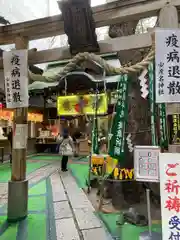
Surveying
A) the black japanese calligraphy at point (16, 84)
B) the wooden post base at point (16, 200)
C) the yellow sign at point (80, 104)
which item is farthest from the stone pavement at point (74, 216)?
the black japanese calligraphy at point (16, 84)

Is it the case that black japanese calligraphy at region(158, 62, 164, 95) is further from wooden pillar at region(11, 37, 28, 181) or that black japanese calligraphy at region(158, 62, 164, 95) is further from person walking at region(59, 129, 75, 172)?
person walking at region(59, 129, 75, 172)

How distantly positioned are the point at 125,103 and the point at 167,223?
9.03 ft

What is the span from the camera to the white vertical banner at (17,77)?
457cm

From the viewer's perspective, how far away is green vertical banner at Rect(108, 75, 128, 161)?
4832 mm

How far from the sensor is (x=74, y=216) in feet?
17.6

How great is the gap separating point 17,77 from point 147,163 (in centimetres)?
307

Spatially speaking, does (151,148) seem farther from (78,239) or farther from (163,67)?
(78,239)

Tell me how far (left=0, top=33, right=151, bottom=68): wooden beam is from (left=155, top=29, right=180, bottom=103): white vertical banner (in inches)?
30.8

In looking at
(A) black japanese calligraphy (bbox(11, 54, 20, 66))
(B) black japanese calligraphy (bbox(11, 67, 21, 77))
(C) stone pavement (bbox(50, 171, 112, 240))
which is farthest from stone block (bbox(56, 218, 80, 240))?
(A) black japanese calligraphy (bbox(11, 54, 20, 66))

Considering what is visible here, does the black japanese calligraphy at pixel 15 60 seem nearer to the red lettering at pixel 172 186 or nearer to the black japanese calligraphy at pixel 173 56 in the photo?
the black japanese calligraphy at pixel 173 56

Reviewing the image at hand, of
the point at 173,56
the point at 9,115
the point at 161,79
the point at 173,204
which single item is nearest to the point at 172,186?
the point at 173,204

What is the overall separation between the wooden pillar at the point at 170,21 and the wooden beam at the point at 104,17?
12cm

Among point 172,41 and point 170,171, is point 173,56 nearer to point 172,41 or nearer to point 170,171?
point 172,41

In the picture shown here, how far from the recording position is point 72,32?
4.36 m
